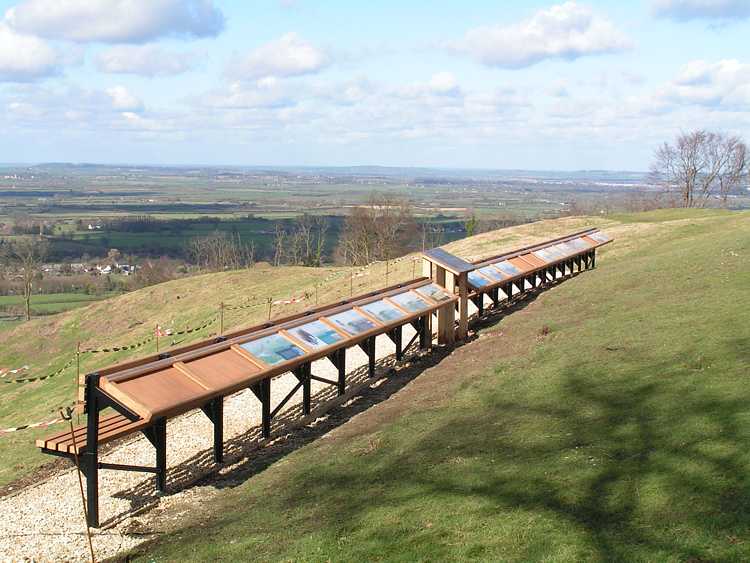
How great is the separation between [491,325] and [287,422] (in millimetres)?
9354

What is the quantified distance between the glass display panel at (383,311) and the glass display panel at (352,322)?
0.53 meters

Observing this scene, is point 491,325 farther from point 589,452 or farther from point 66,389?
point 66,389

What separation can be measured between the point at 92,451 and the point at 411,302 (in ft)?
35.1

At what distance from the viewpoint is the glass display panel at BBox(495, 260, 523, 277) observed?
25.4m

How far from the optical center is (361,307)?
18.5m

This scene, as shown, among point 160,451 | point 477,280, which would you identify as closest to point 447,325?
point 477,280

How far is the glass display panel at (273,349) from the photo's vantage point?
46.0 ft

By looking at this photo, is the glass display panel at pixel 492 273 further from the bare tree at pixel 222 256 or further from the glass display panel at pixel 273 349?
the bare tree at pixel 222 256

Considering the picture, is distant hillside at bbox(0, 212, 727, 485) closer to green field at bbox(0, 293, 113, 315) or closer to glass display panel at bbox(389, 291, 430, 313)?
glass display panel at bbox(389, 291, 430, 313)

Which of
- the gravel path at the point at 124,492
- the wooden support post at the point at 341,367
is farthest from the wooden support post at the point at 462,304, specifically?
the wooden support post at the point at 341,367

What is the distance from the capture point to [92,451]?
428 inches

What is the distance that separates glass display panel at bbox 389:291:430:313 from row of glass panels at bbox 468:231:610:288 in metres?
3.07

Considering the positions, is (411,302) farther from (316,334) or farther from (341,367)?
(316,334)

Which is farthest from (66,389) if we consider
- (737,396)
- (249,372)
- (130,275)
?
(130,275)
